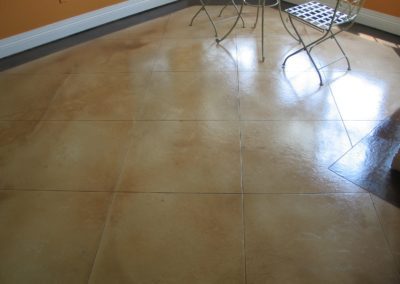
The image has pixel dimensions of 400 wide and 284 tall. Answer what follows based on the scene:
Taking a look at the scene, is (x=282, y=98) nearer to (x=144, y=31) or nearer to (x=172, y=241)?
(x=172, y=241)

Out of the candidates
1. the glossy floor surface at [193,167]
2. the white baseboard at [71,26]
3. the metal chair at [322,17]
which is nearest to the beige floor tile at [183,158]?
the glossy floor surface at [193,167]

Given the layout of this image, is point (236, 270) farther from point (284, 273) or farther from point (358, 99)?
point (358, 99)

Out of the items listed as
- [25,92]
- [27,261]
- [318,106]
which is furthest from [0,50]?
[318,106]

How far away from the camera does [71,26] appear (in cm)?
307

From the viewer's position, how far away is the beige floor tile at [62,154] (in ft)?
5.73

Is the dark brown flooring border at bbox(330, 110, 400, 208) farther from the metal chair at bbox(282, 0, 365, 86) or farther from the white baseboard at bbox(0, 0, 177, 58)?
the white baseboard at bbox(0, 0, 177, 58)

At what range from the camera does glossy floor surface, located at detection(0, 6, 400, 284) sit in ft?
4.58

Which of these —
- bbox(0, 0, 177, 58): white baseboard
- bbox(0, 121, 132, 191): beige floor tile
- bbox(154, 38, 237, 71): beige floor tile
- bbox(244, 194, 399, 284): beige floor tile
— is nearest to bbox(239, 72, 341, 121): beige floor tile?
bbox(154, 38, 237, 71): beige floor tile

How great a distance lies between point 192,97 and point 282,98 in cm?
60

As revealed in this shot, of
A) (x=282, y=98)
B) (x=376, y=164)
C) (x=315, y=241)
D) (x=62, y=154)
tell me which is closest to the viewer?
(x=315, y=241)

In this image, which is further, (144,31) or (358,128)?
(144,31)

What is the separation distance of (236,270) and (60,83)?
1867 millimetres

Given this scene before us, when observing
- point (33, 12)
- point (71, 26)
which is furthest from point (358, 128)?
point (33, 12)

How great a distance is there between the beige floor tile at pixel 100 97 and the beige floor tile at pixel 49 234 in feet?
2.12
